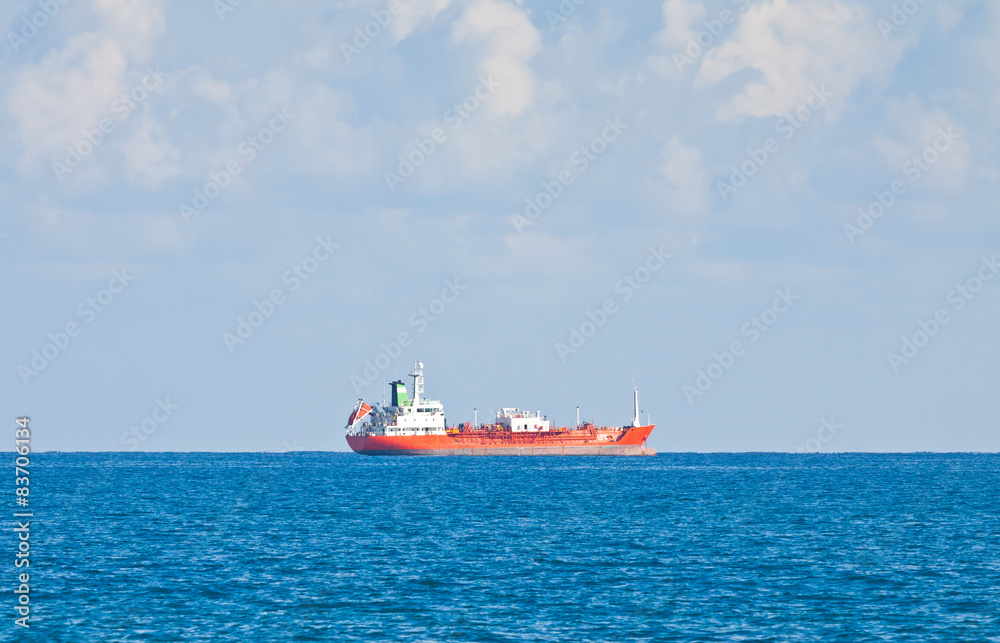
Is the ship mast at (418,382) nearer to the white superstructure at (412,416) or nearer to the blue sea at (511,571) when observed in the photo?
the white superstructure at (412,416)

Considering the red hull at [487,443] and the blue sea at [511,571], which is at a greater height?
the red hull at [487,443]

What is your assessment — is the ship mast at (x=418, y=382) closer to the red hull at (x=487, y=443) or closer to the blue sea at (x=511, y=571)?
the red hull at (x=487, y=443)

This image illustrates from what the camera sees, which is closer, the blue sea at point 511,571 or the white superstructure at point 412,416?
the blue sea at point 511,571

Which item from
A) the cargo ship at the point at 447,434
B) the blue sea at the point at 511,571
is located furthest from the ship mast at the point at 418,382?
the blue sea at the point at 511,571

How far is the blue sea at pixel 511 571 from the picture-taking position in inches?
1371

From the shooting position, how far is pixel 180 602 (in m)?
38.6

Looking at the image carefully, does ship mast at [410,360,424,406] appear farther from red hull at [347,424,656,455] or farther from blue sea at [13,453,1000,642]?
blue sea at [13,453,1000,642]

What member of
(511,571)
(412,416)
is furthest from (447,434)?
(511,571)

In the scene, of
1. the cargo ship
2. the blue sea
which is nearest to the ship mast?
the cargo ship

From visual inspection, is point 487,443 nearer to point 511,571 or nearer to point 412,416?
point 412,416

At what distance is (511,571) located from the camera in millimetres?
46312

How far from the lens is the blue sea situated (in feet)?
114

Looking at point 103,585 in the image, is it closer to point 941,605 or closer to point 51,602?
point 51,602

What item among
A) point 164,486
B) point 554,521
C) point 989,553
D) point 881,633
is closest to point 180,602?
point 881,633
